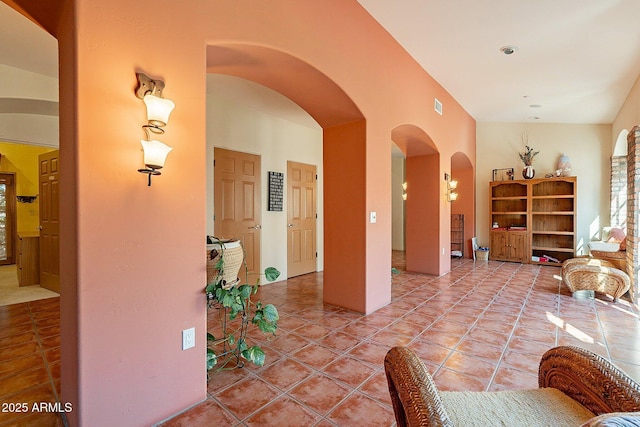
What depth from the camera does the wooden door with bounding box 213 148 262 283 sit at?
14.5 feet

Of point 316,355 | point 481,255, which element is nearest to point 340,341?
point 316,355

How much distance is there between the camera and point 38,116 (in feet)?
13.7

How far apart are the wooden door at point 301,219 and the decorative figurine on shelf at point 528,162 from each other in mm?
4762

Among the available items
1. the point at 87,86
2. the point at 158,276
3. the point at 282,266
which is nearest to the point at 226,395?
the point at 158,276

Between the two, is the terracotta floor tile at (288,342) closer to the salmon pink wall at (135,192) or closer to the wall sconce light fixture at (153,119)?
the salmon pink wall at (135,192)

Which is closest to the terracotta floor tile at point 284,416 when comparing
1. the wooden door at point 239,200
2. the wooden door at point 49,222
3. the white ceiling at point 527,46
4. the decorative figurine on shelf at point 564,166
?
the wooden door at point 239,200

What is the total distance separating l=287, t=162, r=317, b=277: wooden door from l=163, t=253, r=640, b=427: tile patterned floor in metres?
0.91

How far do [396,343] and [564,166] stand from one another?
6335 millimetres

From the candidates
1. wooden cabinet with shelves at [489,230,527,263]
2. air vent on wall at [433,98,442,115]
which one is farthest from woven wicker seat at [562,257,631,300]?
air vent on wall at [433,98,442,115]

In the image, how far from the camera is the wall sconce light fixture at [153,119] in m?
1.61

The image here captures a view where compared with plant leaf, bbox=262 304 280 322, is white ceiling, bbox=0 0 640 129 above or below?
above

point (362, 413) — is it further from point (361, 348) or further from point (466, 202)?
point (466, 202)

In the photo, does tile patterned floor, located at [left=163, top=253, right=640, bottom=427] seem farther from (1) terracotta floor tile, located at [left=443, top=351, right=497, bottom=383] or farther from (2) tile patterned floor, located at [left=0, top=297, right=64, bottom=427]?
(2) tile patterned floor, located at [left=0, top=297, right=64, bottom=427]

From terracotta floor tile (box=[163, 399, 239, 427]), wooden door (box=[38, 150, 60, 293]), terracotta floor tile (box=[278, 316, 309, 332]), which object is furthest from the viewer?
wooden door (box=[38, 150, 60, 293])
